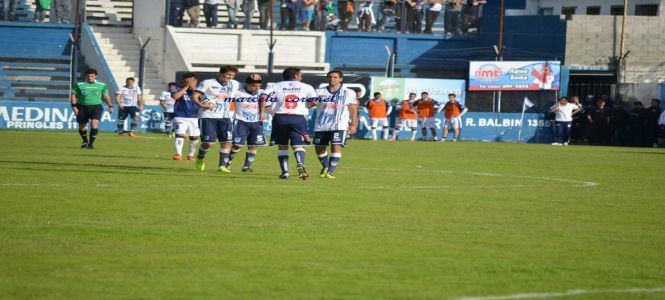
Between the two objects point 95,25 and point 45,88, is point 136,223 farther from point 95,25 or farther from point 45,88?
point 95,25

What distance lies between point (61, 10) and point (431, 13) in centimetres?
1437

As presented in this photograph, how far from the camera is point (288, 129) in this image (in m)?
20.6

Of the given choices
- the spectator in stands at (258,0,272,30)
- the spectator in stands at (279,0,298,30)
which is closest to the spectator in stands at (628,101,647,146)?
the spectator in stands at (279,0,298,30)

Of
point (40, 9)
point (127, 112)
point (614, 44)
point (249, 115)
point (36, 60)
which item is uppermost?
point (40, 9)

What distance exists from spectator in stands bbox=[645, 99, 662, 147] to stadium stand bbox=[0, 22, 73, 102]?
20.3 metres

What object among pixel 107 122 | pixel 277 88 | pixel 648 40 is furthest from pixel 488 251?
pixel 648 40

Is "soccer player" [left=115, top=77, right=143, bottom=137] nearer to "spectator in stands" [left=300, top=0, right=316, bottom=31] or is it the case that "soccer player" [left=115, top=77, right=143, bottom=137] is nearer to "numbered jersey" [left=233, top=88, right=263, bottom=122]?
"spectator in stands" [left=300, top=0, right=316, bottom=31]

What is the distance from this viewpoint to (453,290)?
9.63 m

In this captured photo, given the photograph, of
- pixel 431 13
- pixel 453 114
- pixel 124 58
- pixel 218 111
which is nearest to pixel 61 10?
pixel 124 58

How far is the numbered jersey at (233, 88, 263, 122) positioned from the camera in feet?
72.6

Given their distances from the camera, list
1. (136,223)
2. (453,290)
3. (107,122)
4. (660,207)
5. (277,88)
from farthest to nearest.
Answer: (107,122)
(277,88)
(660,207)
(136,223)
(453,290)

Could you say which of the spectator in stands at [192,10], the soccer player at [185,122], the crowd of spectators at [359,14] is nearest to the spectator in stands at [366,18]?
the crowd of spectators at [359,14]

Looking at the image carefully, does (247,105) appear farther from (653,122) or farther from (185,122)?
(653,122)

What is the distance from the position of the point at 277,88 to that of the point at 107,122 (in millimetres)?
24346
